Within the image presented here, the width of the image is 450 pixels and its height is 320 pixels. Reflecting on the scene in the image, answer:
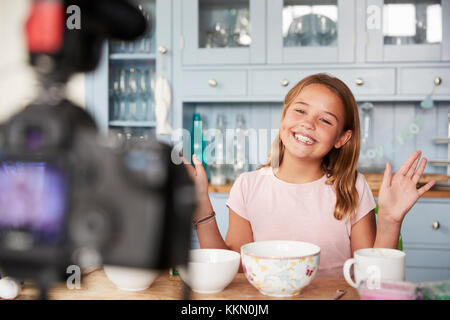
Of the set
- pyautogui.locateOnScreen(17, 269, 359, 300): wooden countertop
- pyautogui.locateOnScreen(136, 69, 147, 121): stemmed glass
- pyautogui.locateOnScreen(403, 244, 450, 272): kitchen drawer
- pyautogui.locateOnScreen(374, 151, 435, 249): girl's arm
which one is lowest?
pyautogui.locateOnScreen(403, 244, 450, 272): kitchen drawer

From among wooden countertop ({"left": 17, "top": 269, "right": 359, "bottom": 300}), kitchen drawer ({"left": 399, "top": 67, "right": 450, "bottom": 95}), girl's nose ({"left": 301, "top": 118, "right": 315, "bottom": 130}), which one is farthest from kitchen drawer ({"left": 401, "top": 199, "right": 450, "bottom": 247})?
wooden countertop ({"left": 17, "top": 269, "right": 359, "bottom": 300})

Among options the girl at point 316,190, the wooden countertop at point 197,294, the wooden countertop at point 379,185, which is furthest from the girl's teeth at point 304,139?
the wooden countertop at point 379,185

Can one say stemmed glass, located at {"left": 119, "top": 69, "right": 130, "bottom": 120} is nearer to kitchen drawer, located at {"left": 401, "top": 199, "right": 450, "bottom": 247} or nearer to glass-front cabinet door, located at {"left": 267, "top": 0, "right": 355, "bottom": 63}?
glass-front cabinet door, located at {"left": 267, "top": 0, "right": 355, "bottom": 63}

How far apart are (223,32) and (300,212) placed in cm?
107

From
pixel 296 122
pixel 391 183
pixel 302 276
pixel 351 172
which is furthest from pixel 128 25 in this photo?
pixel 351 172

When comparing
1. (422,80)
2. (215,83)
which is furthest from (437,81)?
(215,83)

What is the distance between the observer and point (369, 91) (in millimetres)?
1761

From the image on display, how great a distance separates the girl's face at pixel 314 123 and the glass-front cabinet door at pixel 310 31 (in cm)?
81

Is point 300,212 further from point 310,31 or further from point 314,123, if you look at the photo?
point 310,31

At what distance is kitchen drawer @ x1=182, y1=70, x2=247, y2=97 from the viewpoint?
183cm

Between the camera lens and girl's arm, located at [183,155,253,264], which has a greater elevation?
the camera lens

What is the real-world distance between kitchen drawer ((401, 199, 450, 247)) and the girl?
706 millimetres

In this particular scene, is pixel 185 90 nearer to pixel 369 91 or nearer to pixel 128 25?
pixel 369 91
